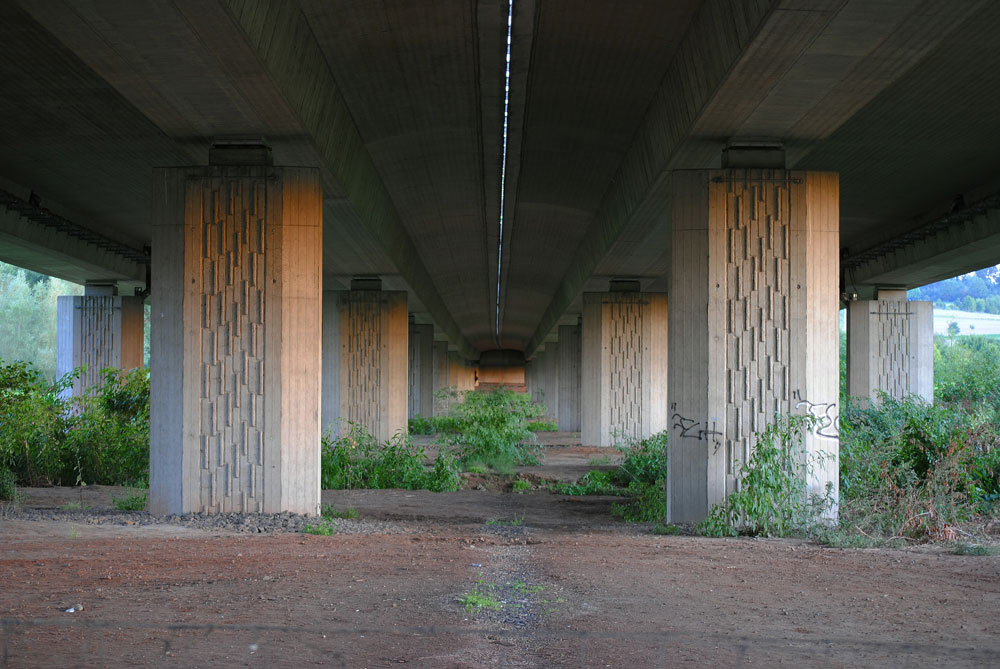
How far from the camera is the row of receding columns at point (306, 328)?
12.7m

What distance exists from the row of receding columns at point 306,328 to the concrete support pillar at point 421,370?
31609mm

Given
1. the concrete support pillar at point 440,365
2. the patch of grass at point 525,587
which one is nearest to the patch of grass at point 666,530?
the patch of grass at point 525,587

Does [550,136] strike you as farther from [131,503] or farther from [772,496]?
[131,503]

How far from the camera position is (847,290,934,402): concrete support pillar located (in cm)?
2803

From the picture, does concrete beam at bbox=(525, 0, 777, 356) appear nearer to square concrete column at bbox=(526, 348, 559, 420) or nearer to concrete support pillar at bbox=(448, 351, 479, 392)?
square concrete column at bbox=(526, 348, 559, 420)

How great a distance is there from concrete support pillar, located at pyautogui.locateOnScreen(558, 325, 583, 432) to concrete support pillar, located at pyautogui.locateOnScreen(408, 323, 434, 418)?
6354 millimetres

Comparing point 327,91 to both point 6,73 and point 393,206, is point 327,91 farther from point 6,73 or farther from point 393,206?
point 393,206

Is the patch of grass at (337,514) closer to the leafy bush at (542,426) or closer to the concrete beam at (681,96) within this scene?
the concrete beam at (681,96)

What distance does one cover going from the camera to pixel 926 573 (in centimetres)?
902

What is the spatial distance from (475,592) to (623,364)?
75.3ft

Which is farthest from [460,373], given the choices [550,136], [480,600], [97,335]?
[480,600]

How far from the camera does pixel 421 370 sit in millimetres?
49000

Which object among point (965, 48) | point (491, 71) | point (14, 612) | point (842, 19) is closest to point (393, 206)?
point (491, 71)

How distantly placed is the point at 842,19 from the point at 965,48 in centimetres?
467
